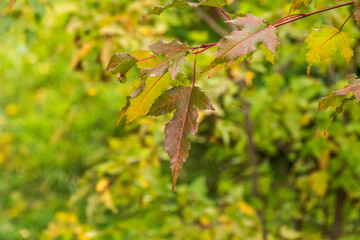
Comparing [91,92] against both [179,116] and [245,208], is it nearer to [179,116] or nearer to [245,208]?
[245,208]

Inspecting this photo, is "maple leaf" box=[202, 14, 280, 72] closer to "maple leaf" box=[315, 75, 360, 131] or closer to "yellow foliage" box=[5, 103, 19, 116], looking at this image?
"maple leaf" box=[315, 75, 360, 131]

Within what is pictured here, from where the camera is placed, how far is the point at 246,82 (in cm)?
159

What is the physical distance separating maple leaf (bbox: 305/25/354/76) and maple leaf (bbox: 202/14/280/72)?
0.12 metres

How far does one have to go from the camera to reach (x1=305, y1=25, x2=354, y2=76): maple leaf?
61 cm

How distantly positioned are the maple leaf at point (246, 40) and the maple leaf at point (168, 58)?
41 mm

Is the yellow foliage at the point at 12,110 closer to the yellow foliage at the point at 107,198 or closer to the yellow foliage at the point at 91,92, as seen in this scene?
the yellow foliage at the point at 91,92

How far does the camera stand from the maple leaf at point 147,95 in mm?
558

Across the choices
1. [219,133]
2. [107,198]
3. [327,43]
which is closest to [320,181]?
[219,133]

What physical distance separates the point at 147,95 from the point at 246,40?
0.15 metres

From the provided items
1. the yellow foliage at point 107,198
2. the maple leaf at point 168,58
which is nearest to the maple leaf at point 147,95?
the maple leaf at point 168,58

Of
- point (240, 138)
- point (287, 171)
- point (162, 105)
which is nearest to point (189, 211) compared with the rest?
point (240, 138)

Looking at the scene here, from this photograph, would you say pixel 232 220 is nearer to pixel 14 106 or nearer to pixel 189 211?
pixel 189 211

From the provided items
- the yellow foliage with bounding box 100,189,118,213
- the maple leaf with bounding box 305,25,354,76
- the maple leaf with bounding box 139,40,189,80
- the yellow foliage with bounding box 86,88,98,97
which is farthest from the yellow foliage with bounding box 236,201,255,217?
the maple leaf with bounding box 139,40,189,80

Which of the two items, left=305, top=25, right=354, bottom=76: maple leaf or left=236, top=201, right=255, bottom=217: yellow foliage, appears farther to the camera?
left=236, top=201, right=255, bottom=217: yellow foliage
